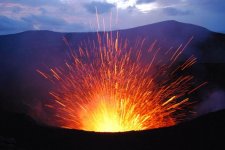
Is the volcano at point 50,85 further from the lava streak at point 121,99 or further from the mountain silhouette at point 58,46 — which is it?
the lava streak at point 121,99

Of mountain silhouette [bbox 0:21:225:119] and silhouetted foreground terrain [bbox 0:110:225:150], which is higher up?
mountain silhouette [bbox 0:21:225:119]

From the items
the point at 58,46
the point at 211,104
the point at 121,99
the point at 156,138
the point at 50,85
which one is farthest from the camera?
the point at 58,46

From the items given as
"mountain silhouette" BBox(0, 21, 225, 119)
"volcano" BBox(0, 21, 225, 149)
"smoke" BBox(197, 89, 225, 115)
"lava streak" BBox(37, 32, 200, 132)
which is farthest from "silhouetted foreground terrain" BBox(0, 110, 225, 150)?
"mountain silhouette" BBox(0, 21, 225, 119)

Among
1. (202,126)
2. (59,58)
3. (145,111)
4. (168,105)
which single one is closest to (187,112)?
(168,105)

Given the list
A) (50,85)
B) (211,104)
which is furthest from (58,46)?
(211,104)

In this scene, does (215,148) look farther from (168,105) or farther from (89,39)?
(89,39)

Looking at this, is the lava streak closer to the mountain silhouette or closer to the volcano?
the volcano

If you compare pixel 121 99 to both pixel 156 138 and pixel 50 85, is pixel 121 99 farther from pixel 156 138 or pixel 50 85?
pixel 50 85

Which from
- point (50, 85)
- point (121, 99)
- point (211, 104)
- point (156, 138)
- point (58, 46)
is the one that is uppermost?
point (58, 46)
